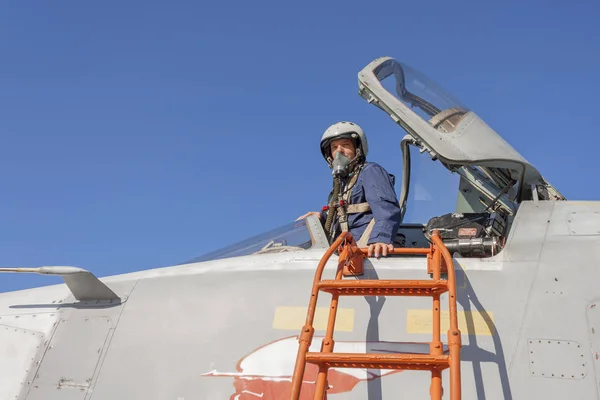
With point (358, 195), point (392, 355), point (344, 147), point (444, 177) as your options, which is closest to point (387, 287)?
point (392, 355)

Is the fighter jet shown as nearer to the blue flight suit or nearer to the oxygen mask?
the blue flight suit

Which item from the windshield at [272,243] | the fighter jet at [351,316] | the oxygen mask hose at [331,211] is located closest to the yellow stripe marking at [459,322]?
the fighter jet at [351,316]

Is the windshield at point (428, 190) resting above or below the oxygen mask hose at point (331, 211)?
above

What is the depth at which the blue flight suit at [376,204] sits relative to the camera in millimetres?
4402

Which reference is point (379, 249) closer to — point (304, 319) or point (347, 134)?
point (304, 319)

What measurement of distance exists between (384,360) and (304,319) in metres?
1.06

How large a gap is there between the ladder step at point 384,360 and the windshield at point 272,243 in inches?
68.5

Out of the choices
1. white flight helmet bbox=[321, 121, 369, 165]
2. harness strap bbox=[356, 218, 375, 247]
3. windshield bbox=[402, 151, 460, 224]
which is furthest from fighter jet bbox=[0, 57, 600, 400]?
windshield bbox=[402, 151, 460, 224]

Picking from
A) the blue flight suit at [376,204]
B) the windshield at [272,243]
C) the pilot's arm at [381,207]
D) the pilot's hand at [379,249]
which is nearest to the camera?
the pilot's hand at [379,249]

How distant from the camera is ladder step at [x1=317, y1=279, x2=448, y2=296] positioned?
3300 mm

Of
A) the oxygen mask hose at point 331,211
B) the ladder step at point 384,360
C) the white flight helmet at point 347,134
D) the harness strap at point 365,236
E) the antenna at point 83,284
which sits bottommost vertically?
the ladder step at point 384,360

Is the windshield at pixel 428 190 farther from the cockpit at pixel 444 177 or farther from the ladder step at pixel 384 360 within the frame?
the ladder step at pixel 384 360

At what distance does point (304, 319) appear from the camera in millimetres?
3945

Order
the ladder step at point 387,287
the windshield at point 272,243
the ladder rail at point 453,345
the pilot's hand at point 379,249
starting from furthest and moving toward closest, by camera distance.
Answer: the windshield at point 272,243
the pilot's hand at point 379,249
the ladder step at point 387,287
the ladder rail at point 453,345
